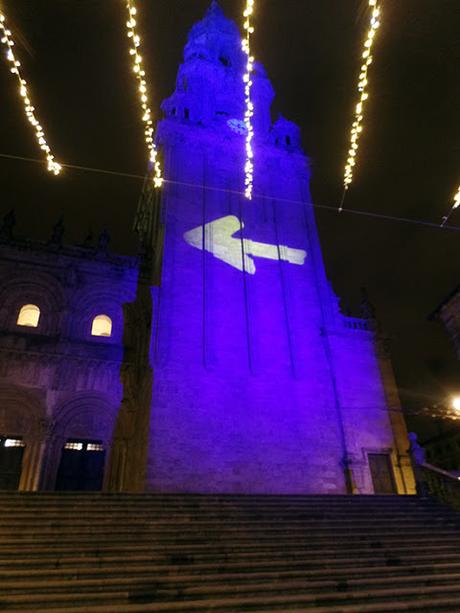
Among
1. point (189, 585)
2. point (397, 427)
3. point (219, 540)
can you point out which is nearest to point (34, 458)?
point (219, 540)

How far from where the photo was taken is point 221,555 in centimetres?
734

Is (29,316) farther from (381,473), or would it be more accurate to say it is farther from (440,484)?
(440,484)

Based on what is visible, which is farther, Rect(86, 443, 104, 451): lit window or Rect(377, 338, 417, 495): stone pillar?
Rect(86, 443, 104, 451): lit window

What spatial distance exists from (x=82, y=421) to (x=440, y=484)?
44.3ft

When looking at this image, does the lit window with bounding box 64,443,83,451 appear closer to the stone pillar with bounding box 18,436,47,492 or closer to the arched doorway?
the arched doorway

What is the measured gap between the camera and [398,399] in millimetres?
18672

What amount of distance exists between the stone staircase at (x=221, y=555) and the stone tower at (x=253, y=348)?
5.02 m

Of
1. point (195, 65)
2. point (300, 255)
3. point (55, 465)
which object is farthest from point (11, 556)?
point (195, 65)

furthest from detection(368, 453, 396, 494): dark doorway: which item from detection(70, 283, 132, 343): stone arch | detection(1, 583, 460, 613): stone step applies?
detection(70, 283, 132, 343): stone arch

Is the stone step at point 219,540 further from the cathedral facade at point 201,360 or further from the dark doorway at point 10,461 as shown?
the dark doorway at point 10,461

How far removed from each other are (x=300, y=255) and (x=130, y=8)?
14.5 m

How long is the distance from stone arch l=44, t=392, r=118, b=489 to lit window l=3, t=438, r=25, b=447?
1.18 metres

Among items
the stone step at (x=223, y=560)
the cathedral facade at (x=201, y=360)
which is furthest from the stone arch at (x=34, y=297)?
the stone step at (x=223, y=560)

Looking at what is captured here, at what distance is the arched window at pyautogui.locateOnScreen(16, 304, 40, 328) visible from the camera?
18.8 metres
